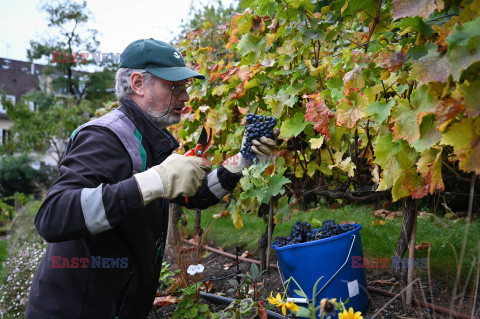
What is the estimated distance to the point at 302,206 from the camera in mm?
5996

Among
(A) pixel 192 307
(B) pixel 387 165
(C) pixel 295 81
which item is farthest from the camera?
(A) pixel 192 307

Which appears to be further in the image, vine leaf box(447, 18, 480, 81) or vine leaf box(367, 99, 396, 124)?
vine leaf box(367, 99, 396, 124)

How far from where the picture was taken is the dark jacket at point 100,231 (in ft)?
5.01

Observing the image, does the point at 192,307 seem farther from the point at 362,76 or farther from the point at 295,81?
the point at 362,76

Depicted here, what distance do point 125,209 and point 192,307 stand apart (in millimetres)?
1372

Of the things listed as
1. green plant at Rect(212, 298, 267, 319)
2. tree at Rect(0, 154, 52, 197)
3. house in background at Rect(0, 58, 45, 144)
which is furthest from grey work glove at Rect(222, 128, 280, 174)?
house in background at Rect(0, 58, 45, 144)

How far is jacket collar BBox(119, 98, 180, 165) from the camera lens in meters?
1.99

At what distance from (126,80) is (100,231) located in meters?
0.90

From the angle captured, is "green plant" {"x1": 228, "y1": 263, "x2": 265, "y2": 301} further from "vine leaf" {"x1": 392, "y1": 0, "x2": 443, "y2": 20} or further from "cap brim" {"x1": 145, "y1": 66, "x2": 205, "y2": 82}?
"vine leaf" {"x1": 392, "y1": 0, "x2": 443, "y2": 20}

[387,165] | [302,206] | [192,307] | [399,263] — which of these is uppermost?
[387,165]

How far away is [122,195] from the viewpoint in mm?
1539

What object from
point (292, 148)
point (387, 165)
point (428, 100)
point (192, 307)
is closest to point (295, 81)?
point (292, 148)

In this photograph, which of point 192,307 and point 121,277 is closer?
point 121,277

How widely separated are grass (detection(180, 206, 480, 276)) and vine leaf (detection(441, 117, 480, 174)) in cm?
81
